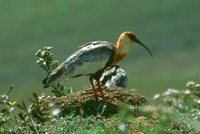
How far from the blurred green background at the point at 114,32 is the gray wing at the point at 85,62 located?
46.8 ft

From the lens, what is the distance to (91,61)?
658 inches

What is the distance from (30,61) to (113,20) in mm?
6634

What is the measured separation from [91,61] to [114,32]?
24.4m

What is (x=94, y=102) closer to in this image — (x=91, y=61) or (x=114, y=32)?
(x=91, y=61)

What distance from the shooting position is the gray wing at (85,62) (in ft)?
53.8

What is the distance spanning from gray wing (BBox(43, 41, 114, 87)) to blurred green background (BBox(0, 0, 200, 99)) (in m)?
14.3

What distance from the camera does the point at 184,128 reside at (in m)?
14.3

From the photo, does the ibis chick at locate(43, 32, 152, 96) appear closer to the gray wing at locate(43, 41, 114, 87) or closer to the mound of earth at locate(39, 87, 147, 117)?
the gray wing at locate(43, 41, 114, 87)

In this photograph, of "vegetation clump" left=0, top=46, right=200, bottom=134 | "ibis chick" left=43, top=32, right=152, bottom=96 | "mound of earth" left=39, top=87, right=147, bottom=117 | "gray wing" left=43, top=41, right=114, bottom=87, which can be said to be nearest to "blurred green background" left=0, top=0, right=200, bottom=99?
"vegetation clump" left=0, top=46, right=200, bottom=134

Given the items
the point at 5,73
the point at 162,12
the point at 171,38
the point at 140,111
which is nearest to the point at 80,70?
A: the point at 140,111

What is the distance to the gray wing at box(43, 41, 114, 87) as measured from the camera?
16406 millimetres

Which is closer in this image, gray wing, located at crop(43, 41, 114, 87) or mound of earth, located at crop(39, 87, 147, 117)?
mound of earth, located at crop(39, 87, 147, 117)

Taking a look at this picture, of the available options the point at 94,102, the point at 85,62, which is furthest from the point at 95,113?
the point at 85,62

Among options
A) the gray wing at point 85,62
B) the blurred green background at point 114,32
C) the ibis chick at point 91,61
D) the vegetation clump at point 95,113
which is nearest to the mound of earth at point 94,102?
the vegetation clump at point 95,113
